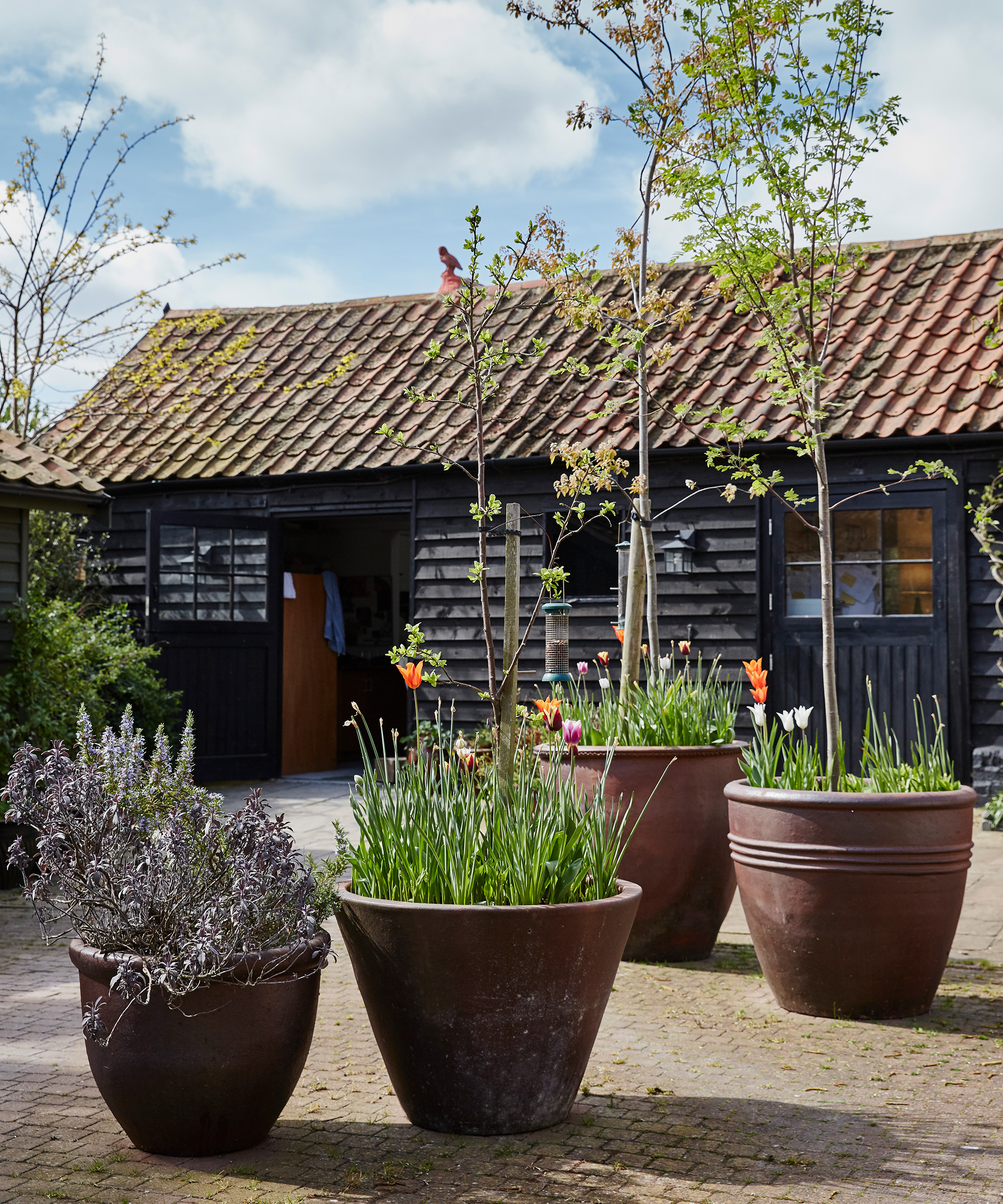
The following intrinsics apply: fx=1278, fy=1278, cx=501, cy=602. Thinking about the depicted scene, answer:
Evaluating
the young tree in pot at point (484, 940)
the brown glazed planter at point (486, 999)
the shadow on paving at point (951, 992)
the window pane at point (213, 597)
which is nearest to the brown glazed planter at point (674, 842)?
the shadow on paving at point (951, 992)

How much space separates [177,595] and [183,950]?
27.7 ft

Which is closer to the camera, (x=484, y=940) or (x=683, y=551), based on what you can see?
(x=484, y=940)

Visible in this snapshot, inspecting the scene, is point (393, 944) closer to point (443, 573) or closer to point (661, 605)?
point (661, 605)

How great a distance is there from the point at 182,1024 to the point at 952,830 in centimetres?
261

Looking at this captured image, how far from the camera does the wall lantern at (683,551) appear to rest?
992 centimetres

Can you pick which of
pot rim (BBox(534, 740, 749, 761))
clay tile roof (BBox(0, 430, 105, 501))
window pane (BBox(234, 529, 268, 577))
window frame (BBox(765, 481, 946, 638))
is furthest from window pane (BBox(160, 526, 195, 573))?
pot rim (BBox(534, 740, 749, 761))

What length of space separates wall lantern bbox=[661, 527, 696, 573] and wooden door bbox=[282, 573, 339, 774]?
394cm

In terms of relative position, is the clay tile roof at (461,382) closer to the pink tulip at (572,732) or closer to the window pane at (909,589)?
the window pane at (909,589)

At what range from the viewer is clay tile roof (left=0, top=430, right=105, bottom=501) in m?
7.37

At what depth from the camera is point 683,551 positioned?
996 cm

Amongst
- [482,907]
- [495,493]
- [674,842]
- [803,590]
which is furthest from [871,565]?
[482,907]

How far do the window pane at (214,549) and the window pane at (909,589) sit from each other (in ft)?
18.6

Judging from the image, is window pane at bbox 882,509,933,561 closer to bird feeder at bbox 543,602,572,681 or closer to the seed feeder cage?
the seed feeder cage

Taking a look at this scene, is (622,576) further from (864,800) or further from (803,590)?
(864,800)
